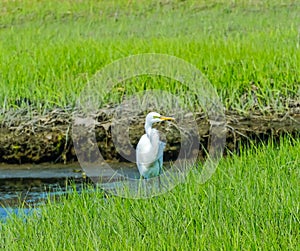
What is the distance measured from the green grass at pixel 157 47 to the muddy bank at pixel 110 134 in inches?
6.5

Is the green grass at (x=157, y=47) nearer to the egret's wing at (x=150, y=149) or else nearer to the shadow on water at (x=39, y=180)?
the shadow on water at (x=39, y=180)

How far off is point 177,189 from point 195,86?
2.69 metres

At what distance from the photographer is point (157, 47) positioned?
8.07m

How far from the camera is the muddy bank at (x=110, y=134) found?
6535 mm

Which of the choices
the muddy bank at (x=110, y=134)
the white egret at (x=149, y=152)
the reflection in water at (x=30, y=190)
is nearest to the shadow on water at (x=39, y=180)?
the reflection in water at (x=30, y=190)

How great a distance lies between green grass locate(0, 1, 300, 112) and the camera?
7.03 meters

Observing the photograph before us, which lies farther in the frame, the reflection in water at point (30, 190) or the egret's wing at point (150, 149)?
the reflection in water at point (30, 190)

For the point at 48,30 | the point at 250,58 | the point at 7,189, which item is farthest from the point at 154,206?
the point at 48,30

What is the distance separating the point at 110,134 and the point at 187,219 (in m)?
2.91

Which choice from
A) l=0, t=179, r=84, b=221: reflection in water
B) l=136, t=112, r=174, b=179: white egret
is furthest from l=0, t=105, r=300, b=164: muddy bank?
l=136, t=112, r=174, b=179: white egret

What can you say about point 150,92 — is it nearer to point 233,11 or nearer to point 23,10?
point 233,11

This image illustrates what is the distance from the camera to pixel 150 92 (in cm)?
700

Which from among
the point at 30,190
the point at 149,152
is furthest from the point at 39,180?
the point at 149,152

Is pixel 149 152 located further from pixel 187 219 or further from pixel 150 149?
pixel 187 219
